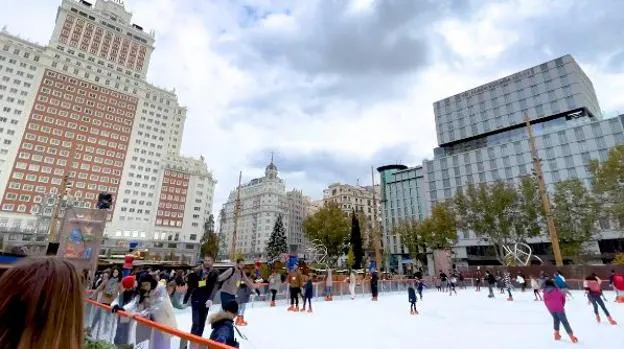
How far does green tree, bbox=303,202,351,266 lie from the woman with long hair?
156 feet

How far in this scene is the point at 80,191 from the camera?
67000 mm

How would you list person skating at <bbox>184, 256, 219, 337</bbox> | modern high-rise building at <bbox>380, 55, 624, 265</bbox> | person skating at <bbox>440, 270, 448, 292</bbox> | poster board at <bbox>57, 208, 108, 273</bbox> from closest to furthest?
person skating at <bbox>184, 256, 219, 337</bbox> → poster board at <bbox>57, 208, 108, 273</bbox> → person skating at <bbox>440, 270, 448, 292</bbox> → modern high-rise building at <bbox>380, 55, 624, 265</bbox>

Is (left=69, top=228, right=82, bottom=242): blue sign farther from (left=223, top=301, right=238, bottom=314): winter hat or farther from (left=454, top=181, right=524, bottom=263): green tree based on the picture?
(left=454, top=181, right=524, bottom=263): green tree

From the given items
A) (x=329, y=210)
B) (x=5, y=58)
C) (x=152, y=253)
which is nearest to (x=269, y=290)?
(x=329, y=210)

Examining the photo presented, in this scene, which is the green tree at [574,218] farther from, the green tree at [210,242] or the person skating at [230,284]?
the green tree at [210,242]

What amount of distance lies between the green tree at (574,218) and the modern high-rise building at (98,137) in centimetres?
7210

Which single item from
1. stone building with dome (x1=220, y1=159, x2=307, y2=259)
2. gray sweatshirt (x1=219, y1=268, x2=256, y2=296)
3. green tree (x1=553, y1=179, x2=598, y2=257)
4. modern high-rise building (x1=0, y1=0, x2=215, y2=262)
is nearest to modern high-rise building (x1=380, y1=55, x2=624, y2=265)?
green tree (x1=553, y1=179, x2=598, y2=257)

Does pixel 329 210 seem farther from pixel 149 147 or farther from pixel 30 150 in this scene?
pixel 30 150

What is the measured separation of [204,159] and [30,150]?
40.9 metres

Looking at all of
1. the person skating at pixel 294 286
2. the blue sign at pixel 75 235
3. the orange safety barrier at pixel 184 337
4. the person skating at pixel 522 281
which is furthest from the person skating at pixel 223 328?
the person skating at pixel 522 281

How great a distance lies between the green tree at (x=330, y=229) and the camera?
48344 millimetres

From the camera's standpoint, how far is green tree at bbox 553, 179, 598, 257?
112 ft

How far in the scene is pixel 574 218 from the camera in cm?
3603

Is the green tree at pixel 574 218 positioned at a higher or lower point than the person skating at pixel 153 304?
higher
